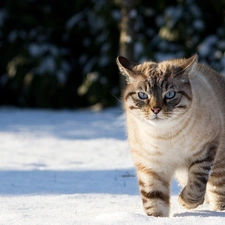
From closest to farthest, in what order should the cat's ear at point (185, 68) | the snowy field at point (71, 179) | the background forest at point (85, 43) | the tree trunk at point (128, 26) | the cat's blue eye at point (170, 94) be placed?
the snowy field at point (71, 179) → the cat's blue eye at point (170, 94) → the cat's ear at point (185, 68) → the tree trunk at point (128, 26) → the background forest at point (85, 43)

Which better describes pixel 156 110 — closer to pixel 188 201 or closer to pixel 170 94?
pixel 170 94

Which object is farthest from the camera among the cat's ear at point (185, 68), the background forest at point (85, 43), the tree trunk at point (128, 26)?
the background forest at point (85, 43)

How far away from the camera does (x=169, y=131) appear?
502 cm

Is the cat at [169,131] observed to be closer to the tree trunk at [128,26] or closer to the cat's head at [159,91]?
the cat's head at [159,91]

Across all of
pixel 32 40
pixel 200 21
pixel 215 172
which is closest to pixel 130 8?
pixel 200 21

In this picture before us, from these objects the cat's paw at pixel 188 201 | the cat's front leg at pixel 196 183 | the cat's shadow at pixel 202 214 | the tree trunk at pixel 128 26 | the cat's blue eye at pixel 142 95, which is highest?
the cat's blue eye at pixel 142 95

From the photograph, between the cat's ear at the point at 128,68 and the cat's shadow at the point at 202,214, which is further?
the cat's ear at the point at 128,68

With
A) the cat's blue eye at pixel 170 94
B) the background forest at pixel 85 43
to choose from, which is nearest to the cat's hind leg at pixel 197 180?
the cat's blue eye at pixel 170 94

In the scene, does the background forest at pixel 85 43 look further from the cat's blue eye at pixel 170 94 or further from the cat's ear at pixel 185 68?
the cat's blue eye at pixel 170 94

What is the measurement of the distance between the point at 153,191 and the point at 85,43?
10.6 metres

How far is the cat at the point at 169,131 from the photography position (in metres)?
4.96

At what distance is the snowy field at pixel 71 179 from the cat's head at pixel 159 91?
0.77 meters

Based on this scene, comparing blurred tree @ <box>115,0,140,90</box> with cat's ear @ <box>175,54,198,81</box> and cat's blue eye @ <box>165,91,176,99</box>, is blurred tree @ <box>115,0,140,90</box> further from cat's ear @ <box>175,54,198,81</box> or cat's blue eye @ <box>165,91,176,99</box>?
cat's blue eye @ <box>165,91,176,99</box>

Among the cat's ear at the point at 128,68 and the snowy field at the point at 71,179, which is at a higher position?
the cat's ear at the point at 128,68
